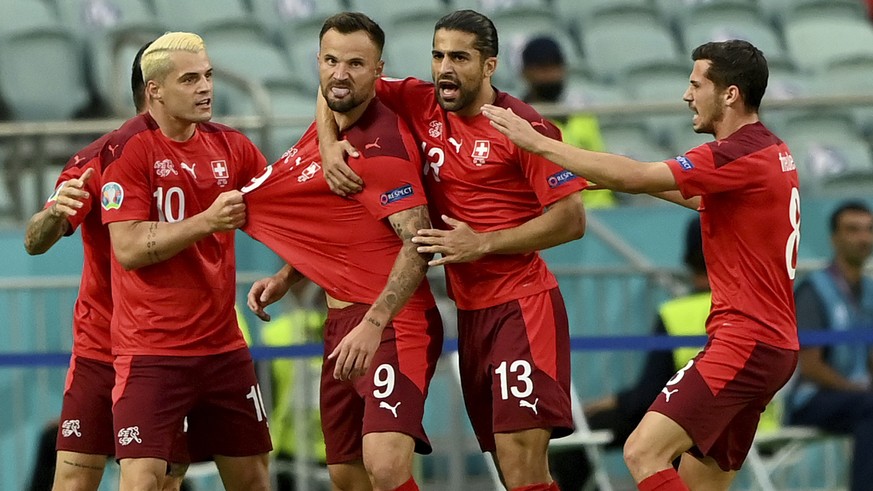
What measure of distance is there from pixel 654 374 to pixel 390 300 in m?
3.29

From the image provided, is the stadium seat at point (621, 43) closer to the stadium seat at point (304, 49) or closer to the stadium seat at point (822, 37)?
the stadium seat at point (822, 37)

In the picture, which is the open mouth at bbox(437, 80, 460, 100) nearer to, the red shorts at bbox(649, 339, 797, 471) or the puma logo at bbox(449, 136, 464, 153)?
the puma logo at bbox(449, 136, 464, 153)

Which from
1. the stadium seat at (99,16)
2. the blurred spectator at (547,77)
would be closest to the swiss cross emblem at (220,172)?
the blurred spectator at (547,77)

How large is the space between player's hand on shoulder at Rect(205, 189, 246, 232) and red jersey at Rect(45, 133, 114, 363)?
778 mm

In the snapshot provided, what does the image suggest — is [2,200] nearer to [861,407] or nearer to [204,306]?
[204,306]

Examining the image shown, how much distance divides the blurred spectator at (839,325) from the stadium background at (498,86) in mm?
229

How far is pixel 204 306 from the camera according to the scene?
24.2ft

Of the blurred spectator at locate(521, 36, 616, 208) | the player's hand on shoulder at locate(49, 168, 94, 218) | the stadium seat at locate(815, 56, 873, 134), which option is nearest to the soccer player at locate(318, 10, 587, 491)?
the player's hand on shoulder at locate(49, 168, 94, 218)

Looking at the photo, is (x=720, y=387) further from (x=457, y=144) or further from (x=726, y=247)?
(x=457, y=144)

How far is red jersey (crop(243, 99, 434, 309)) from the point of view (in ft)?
23.4

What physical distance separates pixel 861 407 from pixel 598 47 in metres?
4.66

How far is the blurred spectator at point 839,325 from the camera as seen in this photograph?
983 centimetres

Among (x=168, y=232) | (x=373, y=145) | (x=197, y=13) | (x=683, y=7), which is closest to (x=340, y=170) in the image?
(x=373, y=145)

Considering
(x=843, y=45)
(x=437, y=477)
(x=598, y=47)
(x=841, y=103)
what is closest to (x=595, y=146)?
(x=841, y=103)
